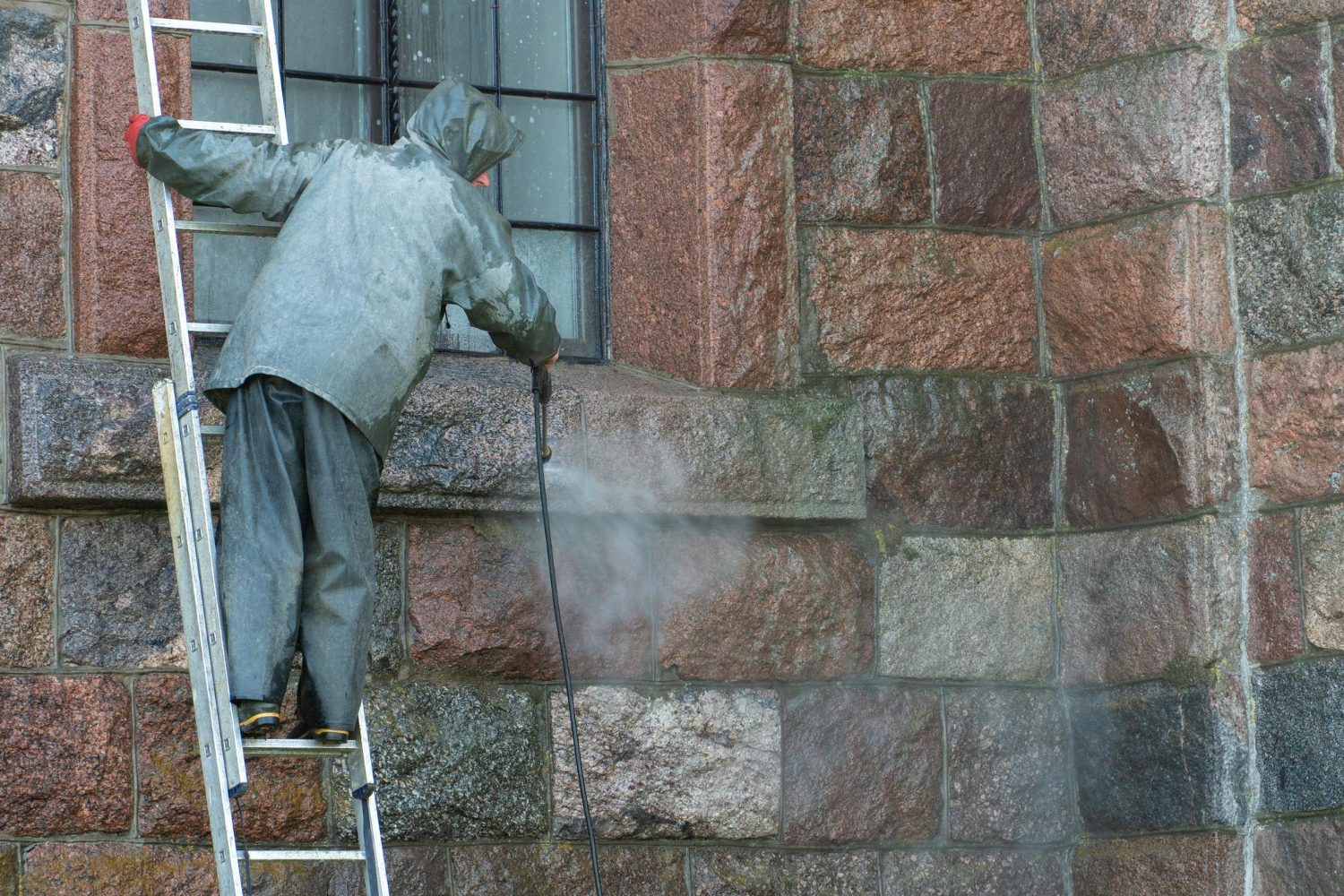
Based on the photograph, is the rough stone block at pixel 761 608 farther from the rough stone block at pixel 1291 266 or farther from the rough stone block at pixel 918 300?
the rough stone block at pixel 1291 266

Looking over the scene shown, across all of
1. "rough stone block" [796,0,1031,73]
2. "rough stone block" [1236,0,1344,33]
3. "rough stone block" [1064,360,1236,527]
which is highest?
"rough stone block" [796,0,1031,73]

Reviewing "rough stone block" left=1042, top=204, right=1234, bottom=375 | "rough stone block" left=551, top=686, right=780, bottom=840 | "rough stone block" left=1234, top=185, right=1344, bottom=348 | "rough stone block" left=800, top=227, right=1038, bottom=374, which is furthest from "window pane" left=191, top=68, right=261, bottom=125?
"rough stone block" left=1234, top=185, right=1344, bottom=348

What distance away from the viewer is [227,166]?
12.6 ft

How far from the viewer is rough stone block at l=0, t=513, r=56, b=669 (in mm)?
4152

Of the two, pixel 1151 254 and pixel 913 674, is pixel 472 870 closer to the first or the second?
pixel 913 674

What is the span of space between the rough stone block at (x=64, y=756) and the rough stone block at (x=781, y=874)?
1387mm

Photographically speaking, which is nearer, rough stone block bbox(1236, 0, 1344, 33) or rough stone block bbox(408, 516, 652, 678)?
rough stone block bbox(408, 516, 652, 678)

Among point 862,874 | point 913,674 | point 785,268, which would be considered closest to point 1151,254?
point 785,268

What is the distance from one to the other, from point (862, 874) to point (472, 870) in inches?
39.5

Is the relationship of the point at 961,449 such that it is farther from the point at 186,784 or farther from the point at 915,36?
the point at 186,784

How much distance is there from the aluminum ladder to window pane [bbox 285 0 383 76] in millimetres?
745

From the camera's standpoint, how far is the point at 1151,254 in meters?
4.89

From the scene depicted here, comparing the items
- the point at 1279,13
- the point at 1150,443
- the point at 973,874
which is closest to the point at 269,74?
the point at 1150,443

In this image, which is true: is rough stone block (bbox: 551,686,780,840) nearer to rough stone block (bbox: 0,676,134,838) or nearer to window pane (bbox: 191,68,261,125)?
rough stone block (bbox: 0,676,134,838)
